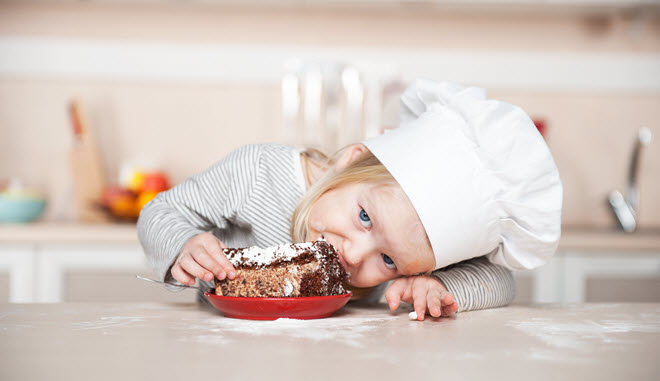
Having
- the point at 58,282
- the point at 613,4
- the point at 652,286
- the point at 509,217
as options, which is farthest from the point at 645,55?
the point at 58,282

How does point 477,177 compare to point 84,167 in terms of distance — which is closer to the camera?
point 477,177

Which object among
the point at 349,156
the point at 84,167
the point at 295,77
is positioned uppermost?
the point at 295,77

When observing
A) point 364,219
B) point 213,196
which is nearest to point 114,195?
point 213,196

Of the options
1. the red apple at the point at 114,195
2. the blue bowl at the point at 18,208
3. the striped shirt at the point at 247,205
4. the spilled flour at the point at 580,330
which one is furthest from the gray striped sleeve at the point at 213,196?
the blue bowl at the point at 18,208

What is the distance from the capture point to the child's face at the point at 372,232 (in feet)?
2.69

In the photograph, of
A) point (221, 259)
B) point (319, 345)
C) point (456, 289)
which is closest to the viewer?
point (319, 345)

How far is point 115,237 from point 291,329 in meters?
1.18

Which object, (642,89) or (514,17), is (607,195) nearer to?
(642,89)

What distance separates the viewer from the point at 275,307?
2.33 ft

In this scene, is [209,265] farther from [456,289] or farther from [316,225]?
[456,289]

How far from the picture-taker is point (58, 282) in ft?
5.58

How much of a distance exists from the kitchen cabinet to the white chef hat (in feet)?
3.27

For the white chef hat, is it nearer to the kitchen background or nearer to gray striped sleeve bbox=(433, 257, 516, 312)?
gray striped sleeve bbox=(433, 257, 516, 312)

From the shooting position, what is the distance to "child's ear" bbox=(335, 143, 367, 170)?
→ 0.97 metres
